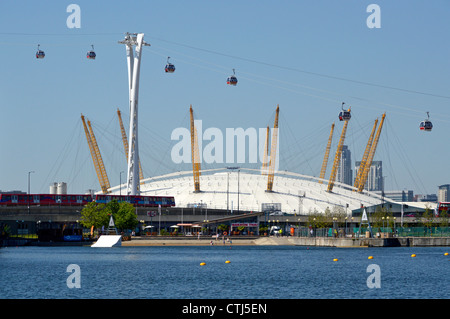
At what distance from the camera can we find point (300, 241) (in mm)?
158375

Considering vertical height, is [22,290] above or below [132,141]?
below

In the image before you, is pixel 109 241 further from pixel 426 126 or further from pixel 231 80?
pixel 426 126

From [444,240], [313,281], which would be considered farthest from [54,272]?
[444,240]

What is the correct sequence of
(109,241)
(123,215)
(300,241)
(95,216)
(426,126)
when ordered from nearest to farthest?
(426,126) → (109,241) → (300,241) → (123,215) → (95,216)

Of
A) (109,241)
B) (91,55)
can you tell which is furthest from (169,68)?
(109,241)

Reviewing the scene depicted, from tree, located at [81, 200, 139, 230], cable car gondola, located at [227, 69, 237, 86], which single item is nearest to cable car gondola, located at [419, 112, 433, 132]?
cable car gondola, located at [227, 69, 237, 86]

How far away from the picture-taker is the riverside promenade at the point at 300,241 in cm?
13475

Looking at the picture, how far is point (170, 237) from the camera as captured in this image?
543 ft

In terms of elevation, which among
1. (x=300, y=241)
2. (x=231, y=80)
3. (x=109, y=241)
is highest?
(x=231, y=80)

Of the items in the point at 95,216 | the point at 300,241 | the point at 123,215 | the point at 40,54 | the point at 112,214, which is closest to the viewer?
the point at 40,54

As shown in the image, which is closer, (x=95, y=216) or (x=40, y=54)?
(x=40, y=54)
